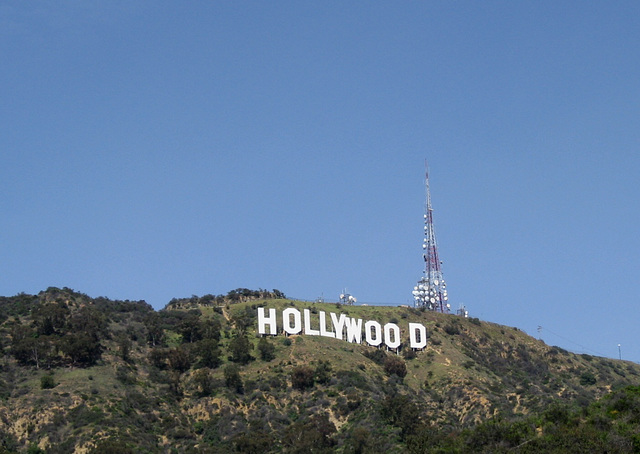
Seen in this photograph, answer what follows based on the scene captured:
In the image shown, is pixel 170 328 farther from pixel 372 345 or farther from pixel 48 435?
pixel 48 435

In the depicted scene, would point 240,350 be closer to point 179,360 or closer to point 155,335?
point 179,360

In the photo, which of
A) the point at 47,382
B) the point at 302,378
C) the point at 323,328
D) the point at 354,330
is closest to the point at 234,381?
the point at 302,378

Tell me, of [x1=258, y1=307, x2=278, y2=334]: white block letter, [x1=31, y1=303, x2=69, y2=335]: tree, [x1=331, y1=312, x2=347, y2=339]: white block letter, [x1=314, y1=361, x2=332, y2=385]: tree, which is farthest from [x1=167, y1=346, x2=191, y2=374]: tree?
[x1=331, y1=312, x2=347, y2=339]: white block letter

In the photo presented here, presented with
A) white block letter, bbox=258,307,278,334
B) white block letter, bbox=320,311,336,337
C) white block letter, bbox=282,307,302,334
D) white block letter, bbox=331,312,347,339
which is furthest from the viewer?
white block letter, bbox=331,312,347,339

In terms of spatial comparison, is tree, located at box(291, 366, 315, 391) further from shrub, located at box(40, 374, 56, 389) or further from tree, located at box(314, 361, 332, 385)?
shrub, located at box(40, 374, 56, 389)

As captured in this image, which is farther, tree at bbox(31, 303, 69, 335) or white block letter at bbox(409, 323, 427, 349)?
white block letter at bbox(409, 323, 427, 349)

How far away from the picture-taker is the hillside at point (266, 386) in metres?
103

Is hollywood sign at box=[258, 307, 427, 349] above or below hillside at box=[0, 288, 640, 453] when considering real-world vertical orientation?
above

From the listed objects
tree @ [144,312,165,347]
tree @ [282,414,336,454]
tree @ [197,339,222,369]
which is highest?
tree @ [144,312,165,347]

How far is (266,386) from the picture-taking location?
12156 centimetres

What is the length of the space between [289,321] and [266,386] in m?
17.2

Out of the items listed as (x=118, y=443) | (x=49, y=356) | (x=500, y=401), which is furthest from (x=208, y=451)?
(x=500, y=401)

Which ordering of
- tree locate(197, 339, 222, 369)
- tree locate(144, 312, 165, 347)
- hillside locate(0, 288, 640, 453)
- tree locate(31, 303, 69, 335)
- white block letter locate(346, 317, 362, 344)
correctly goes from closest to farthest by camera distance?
hillside locate(0, 288, 640, 453)
tree locate(31, 303, 69, 335)
tree locate(197, 339, 222, 369)
tree locate(144, 312, 165, 347)
white block letter locate(346, 317, 362, 344)

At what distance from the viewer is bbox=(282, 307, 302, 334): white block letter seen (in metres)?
135
